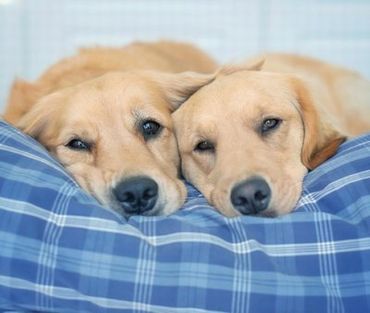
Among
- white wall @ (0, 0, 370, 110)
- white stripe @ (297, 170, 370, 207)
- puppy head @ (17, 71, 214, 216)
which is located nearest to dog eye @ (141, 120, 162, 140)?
puppy head @ (17, 71, 214, 216)

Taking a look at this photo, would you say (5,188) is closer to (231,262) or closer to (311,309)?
(231,262)

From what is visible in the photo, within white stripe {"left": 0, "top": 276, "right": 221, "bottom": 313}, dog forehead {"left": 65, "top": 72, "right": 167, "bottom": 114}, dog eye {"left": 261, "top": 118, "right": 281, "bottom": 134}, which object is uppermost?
dog forehead {"left": 65, "top": 72, "right": 167, "bottom": 114}

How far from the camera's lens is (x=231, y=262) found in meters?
1.44

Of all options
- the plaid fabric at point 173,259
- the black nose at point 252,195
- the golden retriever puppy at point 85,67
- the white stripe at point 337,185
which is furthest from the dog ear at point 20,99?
the white stripe at point 337,185

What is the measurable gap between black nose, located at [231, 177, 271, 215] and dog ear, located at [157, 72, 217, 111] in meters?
0.65

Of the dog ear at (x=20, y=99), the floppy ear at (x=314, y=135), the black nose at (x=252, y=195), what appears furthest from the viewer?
the dog ear at (x=20, y=99)

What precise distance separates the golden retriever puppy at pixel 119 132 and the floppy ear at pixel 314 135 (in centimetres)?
41

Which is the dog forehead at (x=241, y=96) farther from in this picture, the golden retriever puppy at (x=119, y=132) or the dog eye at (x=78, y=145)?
the dog eye at (x=78, y=145)

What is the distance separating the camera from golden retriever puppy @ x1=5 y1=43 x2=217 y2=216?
5.57 ft

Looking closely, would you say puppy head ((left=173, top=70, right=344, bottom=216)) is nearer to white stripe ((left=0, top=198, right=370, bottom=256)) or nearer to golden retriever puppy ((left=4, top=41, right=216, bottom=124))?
white stripe ((left=0, top=198, right=370, bottom=256))

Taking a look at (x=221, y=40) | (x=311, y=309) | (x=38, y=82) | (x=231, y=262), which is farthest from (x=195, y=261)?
(x=221, y=40)

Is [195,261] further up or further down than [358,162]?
further down

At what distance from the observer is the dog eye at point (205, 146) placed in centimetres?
192

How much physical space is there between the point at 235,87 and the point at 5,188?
31.7 inches
